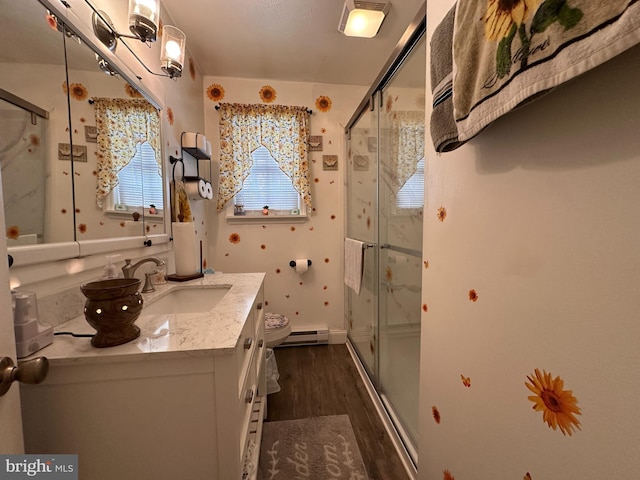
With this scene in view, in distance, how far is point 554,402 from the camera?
477mm

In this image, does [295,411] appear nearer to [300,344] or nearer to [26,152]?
[300,344]

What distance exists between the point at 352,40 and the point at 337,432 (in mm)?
2424

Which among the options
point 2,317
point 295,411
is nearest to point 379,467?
point 295,411

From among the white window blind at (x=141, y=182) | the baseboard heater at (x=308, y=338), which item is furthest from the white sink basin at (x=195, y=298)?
the baseboard heater at (x=308, y=338)

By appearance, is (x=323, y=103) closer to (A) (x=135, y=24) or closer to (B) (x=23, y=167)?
(A) (x=135, y=24)

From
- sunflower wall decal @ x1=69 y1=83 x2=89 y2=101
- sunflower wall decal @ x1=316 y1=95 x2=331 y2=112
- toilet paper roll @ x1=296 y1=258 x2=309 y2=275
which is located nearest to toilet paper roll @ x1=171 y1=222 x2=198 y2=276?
sunflower wall decal @ x1=69 y1=83 x2=89 y2=101

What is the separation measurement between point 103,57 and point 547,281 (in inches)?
58.8

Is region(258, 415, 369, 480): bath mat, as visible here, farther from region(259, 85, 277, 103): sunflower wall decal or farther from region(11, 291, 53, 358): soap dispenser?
region(259, 85, 277, 103): sunflower wall decal

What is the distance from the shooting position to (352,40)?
1739mm

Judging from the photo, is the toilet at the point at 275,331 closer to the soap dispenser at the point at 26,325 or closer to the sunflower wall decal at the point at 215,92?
the soap dispenser at the point at 26,325

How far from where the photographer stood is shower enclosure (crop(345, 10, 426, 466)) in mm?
1163

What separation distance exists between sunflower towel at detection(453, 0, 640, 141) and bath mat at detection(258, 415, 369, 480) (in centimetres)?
143

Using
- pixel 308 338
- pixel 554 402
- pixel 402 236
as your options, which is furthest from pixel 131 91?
pixel 308 338

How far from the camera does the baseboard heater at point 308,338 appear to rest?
7.64 ft
